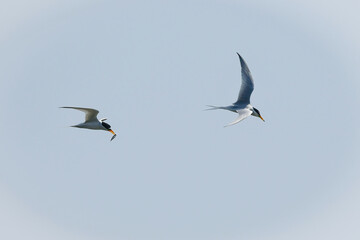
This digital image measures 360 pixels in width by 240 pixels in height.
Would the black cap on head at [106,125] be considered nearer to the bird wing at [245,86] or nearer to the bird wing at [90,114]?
the bird wing at [90,114]

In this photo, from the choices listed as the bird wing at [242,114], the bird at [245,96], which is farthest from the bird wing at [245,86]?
the bird wing at [242,114]

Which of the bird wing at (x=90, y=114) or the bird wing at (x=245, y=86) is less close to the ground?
the bird wing at (x=245, y=86)

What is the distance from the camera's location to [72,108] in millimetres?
27391

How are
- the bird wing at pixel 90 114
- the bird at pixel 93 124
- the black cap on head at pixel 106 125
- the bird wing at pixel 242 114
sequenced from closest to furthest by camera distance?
the bird wing at pixel 242 114, the bird wing at pixel 90 114, the bird at pixel 93 124, the black cap on head at pixel 106 125

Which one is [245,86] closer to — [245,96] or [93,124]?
[245,96]

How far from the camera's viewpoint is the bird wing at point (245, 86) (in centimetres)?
3341

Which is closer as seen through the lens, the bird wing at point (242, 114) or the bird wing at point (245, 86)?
the bird wing at point (242, 114)

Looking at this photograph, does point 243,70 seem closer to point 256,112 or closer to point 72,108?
point 256,112

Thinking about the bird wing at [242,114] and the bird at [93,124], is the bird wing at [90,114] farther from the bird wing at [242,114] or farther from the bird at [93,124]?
the bird wing at [242,114]

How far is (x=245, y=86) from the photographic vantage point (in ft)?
111

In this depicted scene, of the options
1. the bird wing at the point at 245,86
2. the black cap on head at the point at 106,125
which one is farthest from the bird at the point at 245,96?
the black cap on head at the point at 106,125

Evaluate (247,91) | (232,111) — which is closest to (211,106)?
(232,111)

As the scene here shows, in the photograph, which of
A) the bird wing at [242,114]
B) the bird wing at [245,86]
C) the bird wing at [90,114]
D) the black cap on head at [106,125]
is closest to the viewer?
the bird wing at [242,114]

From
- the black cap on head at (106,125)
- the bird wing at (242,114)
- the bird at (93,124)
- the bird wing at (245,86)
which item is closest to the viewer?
the bird wing at (242,114)
